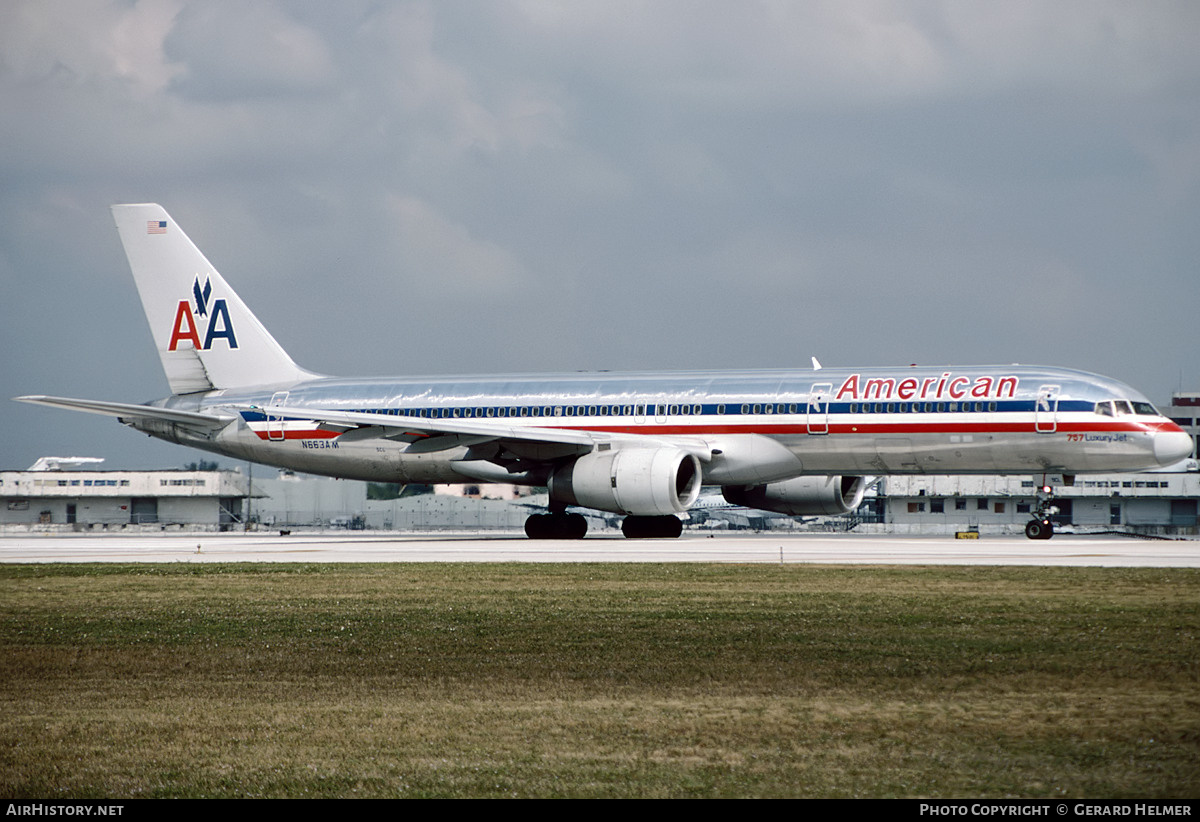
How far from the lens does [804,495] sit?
1661 inches

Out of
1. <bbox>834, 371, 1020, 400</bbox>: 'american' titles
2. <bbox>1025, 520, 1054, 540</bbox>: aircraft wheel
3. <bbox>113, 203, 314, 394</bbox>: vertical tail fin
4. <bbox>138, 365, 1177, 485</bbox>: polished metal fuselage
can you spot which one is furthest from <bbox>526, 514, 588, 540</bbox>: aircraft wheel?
<bbox>1025, 520, 1054, 540</bbox>: aircraft wheel

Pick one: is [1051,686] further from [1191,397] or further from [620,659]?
[1191,397]

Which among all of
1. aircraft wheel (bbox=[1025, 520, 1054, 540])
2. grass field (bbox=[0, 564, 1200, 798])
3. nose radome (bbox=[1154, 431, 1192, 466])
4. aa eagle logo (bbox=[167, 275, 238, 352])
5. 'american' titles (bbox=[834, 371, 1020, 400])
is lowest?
grass field (bbox=[0, 564, 1200, 798])

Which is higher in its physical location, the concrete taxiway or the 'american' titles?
the 'american' titles

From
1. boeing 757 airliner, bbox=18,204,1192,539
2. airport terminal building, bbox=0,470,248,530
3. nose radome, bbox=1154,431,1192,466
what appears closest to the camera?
nose radome, bbox=1154,431,1192,466

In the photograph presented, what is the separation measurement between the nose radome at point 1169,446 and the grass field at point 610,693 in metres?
16.1

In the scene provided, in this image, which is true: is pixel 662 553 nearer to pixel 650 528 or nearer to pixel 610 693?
pixel 650 528

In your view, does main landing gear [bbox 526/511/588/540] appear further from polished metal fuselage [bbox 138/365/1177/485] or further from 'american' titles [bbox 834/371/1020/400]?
'american' titles [bbox 834/371/1020/400]

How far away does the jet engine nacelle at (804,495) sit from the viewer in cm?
4197

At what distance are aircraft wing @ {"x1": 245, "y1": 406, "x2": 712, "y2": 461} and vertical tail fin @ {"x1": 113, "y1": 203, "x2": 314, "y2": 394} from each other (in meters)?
7.64

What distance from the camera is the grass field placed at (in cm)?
847

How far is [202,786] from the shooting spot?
27.6 feet

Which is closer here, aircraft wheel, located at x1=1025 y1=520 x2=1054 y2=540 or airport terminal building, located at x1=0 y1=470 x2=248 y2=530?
aircraft wheel, located at x1=1025 y1=520 x2=1054 y2=540
